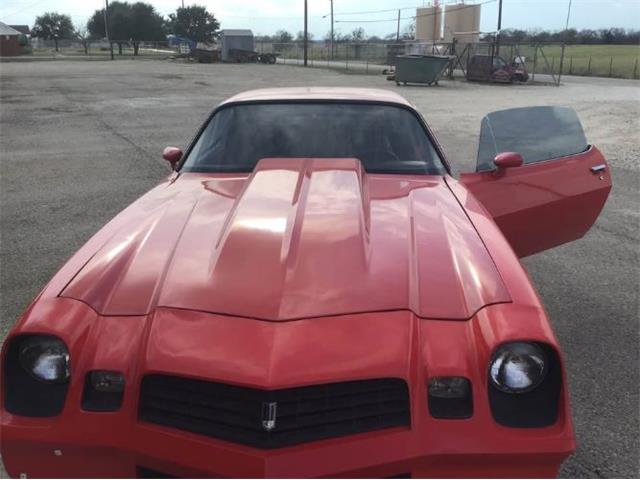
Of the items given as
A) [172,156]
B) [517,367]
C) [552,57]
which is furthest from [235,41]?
[517,367]

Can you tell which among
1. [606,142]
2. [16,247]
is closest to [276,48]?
[606,142]

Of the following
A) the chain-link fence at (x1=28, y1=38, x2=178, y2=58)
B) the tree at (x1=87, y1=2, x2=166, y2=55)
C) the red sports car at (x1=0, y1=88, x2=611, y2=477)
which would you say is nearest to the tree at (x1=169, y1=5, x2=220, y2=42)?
the tree at (x1=87, y1=2, x2=166, y2=55)

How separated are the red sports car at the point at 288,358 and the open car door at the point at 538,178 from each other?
1363 millimetres

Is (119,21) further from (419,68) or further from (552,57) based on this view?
(419,68)

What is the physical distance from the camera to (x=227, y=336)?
1.82 meters

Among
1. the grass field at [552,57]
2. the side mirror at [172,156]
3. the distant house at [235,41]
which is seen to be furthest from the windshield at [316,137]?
the distant house at [235,41]

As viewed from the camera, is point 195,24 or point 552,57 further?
point 195,24

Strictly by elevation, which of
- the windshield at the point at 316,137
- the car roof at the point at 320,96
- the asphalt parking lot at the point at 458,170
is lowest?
the asphalt parking lot at the point at 458,170

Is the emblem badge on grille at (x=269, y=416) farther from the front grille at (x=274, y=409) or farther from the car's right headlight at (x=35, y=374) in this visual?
Answer: the car's right headlight at (x=35, y=374)

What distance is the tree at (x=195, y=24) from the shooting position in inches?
3706

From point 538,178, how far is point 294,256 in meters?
2.38

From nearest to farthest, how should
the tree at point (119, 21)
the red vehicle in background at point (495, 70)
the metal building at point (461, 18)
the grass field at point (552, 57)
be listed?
the red vehicle in background at point (495, 70)
the grass field at point (552, 57)
the metal building at point (461, 18)
the tree at point (119, 21)

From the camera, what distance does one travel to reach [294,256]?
2.17m

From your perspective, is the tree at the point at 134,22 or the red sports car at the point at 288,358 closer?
the red sports car at the point at 288,358
